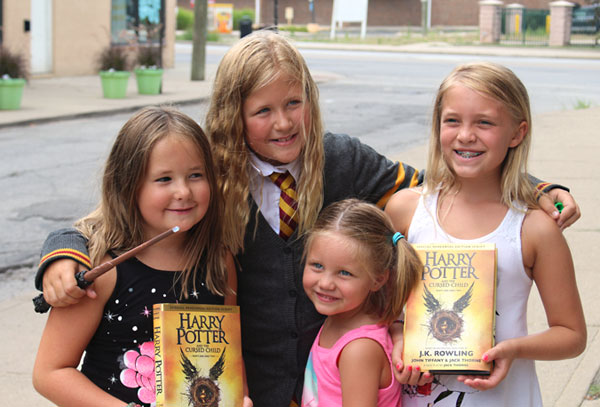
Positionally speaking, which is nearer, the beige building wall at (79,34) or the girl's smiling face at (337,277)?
the girl's smiling face at (337,277)

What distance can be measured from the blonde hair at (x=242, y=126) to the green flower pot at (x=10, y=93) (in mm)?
12197

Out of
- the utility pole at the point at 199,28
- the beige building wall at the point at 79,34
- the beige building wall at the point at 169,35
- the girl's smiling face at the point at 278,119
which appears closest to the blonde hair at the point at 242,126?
the girl's smiling face at the point at 278,119

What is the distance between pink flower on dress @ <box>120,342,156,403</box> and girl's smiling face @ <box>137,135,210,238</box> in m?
0.37

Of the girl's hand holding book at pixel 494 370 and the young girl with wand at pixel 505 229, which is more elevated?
the young girl with wand at pixel 505 229

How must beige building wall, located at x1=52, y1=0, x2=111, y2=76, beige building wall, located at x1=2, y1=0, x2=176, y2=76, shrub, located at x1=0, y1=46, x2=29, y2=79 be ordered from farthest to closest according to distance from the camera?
1. beige building wall, located at x1=52, y1=0, x2=111, y2=76
2. beige building wall, located at x1=2, y1=0, x2=176, y2=76
3. shrub, located at x1=0, y1=46, x2=29, y2=79

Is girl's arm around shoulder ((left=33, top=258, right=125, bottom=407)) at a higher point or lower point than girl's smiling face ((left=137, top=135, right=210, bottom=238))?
lower

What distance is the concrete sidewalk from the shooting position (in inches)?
159

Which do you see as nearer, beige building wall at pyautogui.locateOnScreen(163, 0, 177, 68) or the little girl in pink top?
the little girl in pink top

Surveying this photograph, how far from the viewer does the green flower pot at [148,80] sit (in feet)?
54.6

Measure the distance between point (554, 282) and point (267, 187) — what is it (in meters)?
0.97

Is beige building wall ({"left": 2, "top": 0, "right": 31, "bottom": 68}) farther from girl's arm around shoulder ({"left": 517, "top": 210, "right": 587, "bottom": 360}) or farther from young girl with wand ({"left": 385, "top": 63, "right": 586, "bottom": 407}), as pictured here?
girl's arm around shoulder ({"left": 517, "top": 210, "right": 587, "bottom": 360})

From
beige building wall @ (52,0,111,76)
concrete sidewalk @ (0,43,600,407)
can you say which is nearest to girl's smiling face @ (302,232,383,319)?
concrete sidewalk @ (0,43,600,407)

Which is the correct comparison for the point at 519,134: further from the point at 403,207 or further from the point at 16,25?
the point at 16,25

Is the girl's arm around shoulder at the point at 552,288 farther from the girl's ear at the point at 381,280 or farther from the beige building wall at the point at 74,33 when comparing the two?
the beige building wall at the point at 74,33
